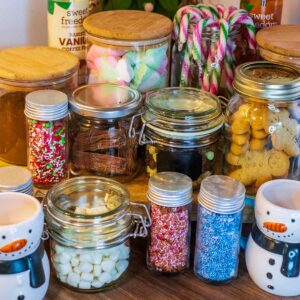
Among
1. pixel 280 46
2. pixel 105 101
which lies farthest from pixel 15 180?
pixel 280 46

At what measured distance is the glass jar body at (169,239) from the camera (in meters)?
0.84

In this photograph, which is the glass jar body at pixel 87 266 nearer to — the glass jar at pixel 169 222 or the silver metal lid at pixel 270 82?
the glass jar at pixel 169 222

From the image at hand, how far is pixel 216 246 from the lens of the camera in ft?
2.77

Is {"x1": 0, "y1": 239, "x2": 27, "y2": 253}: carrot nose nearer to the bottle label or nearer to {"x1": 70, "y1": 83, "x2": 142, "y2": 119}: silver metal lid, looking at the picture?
{"x1": 70, "y1": 83, "x2": 142, "y2": 119}: silver metal lid

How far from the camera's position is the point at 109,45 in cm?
100

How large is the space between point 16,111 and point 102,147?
0.15 metres

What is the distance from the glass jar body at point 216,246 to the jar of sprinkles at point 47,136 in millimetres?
238

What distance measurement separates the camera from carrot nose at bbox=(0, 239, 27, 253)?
0.74 meters

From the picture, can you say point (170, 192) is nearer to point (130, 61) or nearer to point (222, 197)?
point (222, 197)

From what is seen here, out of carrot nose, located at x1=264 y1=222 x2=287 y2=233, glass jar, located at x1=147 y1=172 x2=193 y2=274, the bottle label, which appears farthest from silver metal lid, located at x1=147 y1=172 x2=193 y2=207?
the bottle label

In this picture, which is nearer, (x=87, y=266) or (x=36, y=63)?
(x=87, y=266)

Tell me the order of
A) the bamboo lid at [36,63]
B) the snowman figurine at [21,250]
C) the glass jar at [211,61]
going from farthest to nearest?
the glass jar at [211,61]
the bamboo lid at [36,63]
the snowman figurine at [21,250]

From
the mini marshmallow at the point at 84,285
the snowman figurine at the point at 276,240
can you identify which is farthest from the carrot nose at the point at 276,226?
the mini marshmallow at the point at 84,285

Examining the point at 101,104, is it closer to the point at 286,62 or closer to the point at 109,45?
the point at 109,45
